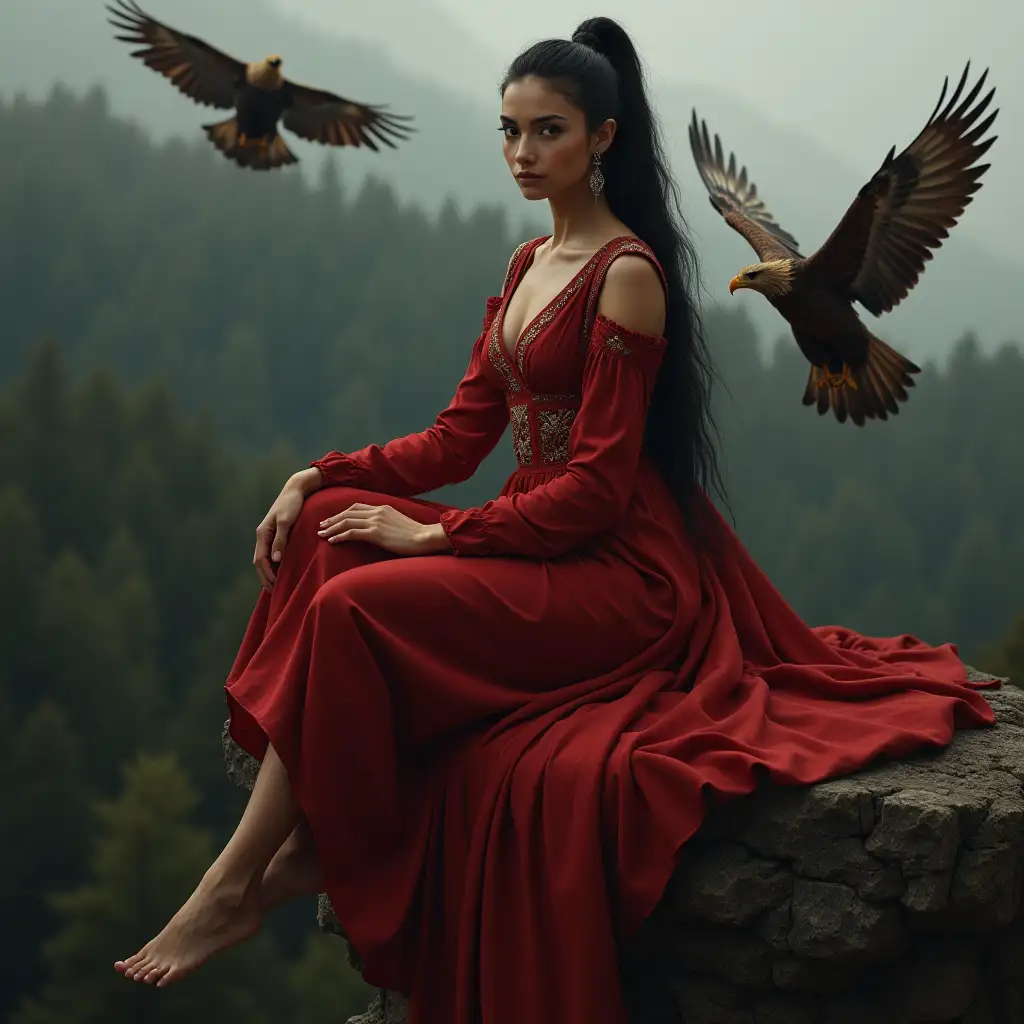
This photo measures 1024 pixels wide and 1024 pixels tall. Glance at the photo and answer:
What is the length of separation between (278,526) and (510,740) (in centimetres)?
66

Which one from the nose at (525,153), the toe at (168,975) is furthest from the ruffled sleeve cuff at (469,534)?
the toe at (168,975)

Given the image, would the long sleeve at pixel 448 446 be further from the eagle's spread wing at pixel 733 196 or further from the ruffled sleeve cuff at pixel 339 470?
the eagle's spread wing at pixel 733 196

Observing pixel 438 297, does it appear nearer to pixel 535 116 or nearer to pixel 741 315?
pixel 741 315

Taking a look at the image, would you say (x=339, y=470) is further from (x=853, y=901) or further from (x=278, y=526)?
(x=853, y=901)

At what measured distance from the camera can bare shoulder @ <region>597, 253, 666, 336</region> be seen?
2617 millimetres

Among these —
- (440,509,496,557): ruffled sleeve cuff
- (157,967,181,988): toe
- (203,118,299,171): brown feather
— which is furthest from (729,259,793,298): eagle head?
(203,118,299,171): brown feather

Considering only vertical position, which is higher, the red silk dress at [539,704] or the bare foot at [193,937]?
the red silk dress at [539,704]

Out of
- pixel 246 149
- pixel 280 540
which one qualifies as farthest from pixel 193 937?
pixel 246 149

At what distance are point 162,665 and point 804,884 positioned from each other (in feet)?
47.2

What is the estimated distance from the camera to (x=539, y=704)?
2.54 meters

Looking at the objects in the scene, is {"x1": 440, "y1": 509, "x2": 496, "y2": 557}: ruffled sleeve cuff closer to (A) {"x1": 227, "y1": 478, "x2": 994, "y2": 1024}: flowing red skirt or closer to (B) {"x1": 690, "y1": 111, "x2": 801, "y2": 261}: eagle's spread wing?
(A) {"x1": 227, "y1": 478, "x2": 994, "y2": 1024}: flowing red skirt

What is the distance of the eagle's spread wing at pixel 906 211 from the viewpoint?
10.9 ft

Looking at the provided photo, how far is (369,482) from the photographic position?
2918mm

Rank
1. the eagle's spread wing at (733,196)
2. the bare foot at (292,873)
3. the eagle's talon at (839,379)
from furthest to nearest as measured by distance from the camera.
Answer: the eagle's spread wing at (733,196)
the eagle's talon at (839,379)
the bare foot at (292,873)
